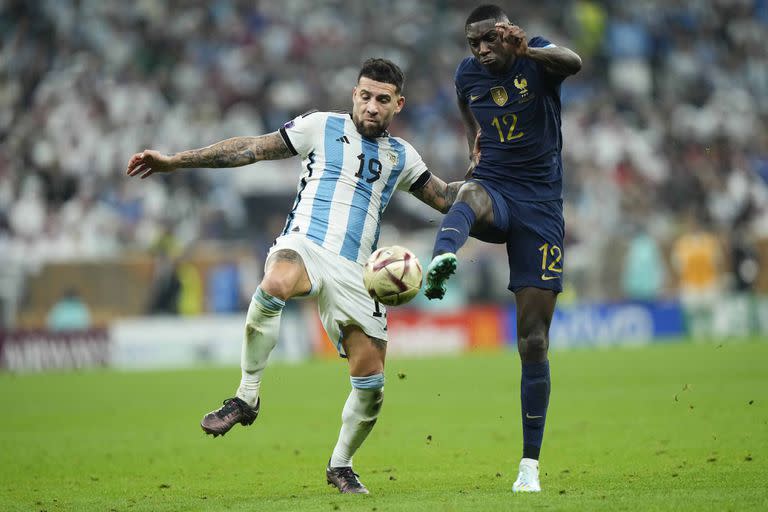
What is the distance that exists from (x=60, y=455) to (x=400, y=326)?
12.7m

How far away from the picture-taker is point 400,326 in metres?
22.7

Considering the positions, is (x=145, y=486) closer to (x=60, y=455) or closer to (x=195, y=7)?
(x=60, y=455)

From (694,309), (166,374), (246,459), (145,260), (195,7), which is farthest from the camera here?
(195,7)

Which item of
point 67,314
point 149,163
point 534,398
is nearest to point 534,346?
point 534,398

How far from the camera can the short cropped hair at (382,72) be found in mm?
7469

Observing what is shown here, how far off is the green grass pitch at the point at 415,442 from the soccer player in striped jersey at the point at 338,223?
0.68 m

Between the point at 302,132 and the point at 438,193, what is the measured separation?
41.5 inches

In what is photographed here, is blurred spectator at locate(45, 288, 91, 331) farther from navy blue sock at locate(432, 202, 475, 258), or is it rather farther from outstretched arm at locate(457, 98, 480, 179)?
navy blue sock at locate(432, 202, 475, 258)

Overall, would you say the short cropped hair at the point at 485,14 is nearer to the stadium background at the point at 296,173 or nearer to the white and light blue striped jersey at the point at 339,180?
the white and light blue striped jersey at the point at 339,180

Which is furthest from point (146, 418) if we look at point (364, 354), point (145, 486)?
point (364, 354)

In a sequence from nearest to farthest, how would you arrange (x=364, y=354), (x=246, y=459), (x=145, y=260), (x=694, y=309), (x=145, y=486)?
(x=364, y=354)
(x=145, y=486)
(x=246, y=459)
(x=145, y=260)
(x=694, y=309)

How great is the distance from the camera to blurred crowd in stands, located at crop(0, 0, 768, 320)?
75.8 feet

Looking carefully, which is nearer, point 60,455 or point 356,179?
point 356,179

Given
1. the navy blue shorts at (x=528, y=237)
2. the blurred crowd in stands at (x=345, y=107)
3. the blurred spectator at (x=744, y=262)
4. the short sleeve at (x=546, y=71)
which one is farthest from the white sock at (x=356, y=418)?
the blurred spectator at (x=744, y=262)
